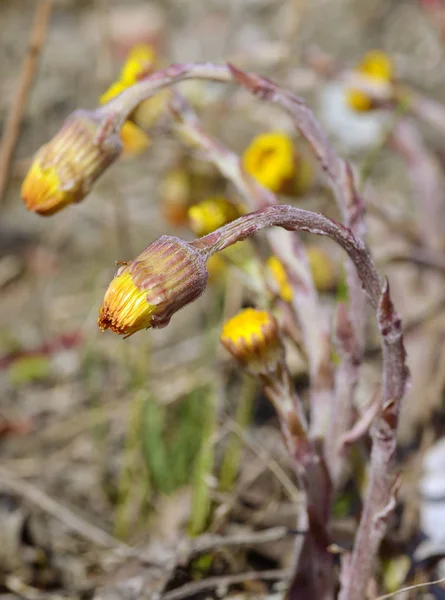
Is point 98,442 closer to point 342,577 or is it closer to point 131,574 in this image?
point 131,574

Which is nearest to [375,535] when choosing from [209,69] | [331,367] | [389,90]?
[331,367]

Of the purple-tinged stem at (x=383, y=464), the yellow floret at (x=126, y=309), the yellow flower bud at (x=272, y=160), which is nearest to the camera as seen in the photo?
the yellow floret at (x=126, y=309)

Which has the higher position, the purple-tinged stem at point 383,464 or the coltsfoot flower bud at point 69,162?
the coltsfoot flower bud at point 69,162

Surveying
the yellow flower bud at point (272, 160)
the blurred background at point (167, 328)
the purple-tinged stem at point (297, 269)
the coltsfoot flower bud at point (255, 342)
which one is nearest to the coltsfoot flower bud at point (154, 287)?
the coltsfoot flower bud at point (255, 342)

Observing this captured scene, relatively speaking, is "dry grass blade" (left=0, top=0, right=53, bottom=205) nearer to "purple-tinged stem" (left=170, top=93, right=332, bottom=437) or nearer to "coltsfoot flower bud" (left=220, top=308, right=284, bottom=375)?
"purple-tinged stem" (left=170, top=93, right=332, bottom=437)

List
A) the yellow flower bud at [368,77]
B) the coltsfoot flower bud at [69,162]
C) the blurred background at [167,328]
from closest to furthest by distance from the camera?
the coltsfoot flower bud at [69,162] < the blurred background at [167,328] < the yellow flower bud at [368,77]

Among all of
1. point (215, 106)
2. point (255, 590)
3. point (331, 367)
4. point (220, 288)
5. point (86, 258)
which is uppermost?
point (215, 106)

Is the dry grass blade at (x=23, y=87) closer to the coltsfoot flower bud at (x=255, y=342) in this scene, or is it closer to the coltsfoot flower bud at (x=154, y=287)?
the coltsfoot flower bud at (x=255, y=342)

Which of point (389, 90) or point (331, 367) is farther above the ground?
point (389, 90)
